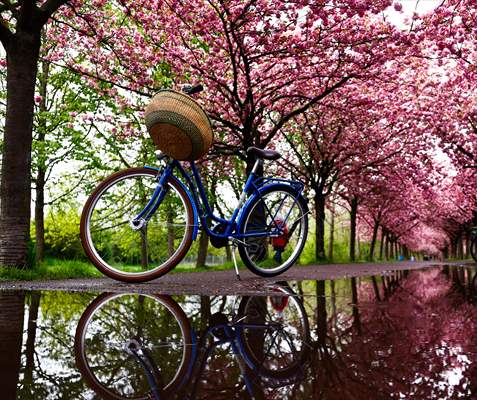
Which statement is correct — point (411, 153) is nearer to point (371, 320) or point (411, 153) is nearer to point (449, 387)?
point (371, 320)

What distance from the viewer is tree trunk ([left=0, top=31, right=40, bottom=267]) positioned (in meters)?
5.32

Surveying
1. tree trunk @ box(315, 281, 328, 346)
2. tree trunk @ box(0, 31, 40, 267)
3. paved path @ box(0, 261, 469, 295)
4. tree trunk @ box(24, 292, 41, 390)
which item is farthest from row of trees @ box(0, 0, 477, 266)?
tree trunk @ box(315, 281, 328, 346)

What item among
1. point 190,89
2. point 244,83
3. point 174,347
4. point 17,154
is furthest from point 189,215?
point 244,83

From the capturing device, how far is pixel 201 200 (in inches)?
174

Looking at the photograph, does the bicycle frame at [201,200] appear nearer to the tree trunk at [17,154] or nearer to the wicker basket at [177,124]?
the wicker basket at [177,124]

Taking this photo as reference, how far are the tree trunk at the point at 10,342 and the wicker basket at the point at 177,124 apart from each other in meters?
1.74

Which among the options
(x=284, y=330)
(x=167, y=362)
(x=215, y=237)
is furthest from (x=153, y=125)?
(x=167, y=362)

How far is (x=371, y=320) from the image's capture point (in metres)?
2.51

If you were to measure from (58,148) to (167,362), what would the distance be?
582 inches

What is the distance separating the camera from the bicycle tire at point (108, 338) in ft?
4.07

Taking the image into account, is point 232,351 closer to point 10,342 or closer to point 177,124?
point 10,342

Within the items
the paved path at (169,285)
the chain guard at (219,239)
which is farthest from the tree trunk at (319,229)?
the chain guard at (219,239)

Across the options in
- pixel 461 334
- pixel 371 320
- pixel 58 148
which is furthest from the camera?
pixel 58 148

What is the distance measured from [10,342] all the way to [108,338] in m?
0.40
